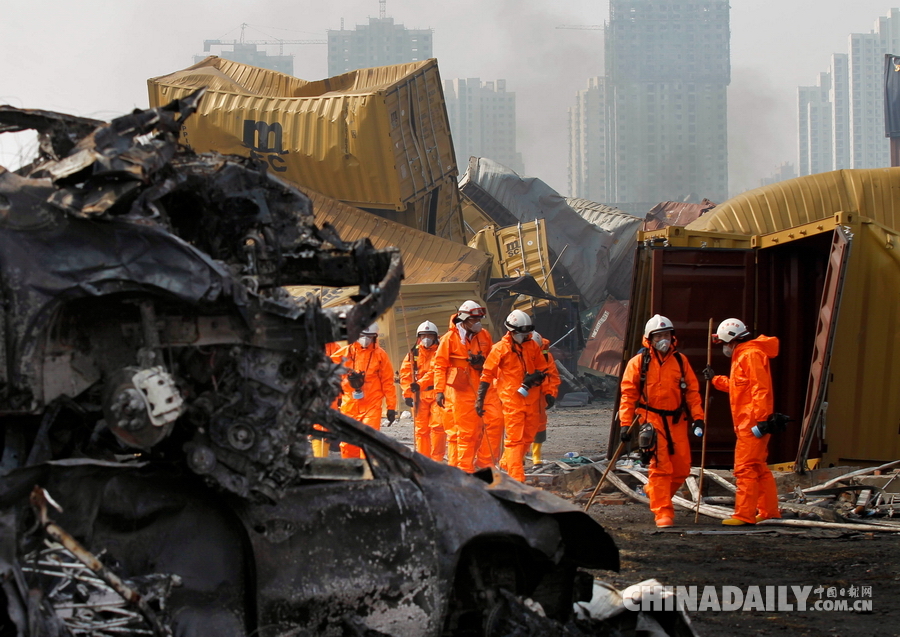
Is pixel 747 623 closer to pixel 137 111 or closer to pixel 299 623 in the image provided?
pixel 299 623

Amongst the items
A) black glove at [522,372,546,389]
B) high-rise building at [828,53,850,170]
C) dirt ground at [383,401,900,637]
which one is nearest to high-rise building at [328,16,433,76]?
high-rise building at [828,53,850,170]

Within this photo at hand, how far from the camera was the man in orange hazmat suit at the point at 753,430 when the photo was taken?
25.0 ft

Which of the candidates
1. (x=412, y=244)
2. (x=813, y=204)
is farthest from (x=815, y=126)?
(x=813, y=204)

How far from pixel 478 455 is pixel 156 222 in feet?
24.7

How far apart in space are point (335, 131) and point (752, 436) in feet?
36.8

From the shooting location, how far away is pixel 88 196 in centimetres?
352

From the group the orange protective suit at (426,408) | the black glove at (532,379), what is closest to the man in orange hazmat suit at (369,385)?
the orange protective suit at (426,408)

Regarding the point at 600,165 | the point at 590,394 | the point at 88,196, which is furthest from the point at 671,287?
the point at 600,165

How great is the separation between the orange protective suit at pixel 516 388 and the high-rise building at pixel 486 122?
313 ft

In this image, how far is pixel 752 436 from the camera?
25.1 ft

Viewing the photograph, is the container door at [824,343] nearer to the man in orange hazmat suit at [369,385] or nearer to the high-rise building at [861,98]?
the man in orange hazmat suit at [369,385]

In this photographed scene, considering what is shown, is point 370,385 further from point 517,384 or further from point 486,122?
point 486,122

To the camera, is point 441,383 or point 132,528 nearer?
point 132,528

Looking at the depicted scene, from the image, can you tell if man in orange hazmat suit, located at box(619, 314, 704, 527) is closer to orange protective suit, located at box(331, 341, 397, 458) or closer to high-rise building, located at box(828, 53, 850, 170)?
orange protective suit, located at box(331, 341, 397, 458)
